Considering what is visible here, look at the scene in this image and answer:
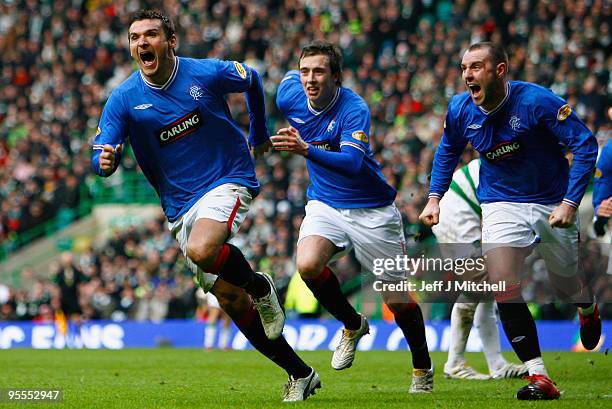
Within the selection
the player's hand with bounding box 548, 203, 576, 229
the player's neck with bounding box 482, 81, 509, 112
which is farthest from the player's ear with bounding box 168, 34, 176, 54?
the player's hand with bounding box 548, 203, 576, 229

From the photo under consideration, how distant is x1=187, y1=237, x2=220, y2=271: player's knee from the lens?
768 cm

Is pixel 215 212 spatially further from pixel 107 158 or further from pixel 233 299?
pixel 107 158

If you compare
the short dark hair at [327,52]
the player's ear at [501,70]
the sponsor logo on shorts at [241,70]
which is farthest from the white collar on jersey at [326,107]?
the player's ear at [501,70]

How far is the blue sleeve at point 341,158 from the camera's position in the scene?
8070mm

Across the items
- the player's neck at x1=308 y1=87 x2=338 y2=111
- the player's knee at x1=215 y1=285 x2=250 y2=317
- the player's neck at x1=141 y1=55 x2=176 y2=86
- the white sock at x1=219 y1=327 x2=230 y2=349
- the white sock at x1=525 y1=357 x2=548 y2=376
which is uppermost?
the player's neck at x1=141 y1=55 x2=176 y2=86

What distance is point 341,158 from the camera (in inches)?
327

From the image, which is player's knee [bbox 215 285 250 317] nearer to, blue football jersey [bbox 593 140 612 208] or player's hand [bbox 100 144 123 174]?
player's hand [bbox 100 144 123 174]

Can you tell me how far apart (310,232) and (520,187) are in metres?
1.76

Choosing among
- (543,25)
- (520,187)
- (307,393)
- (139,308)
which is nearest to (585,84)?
(543,25)

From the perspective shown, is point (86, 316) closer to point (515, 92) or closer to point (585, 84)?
point (585, 84)

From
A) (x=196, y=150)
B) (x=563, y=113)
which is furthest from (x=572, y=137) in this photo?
(x=196, y=150)

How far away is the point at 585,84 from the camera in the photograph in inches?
774

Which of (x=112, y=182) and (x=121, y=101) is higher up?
(x=121, y=101)

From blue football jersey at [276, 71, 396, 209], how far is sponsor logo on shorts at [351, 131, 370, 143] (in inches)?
9.5
